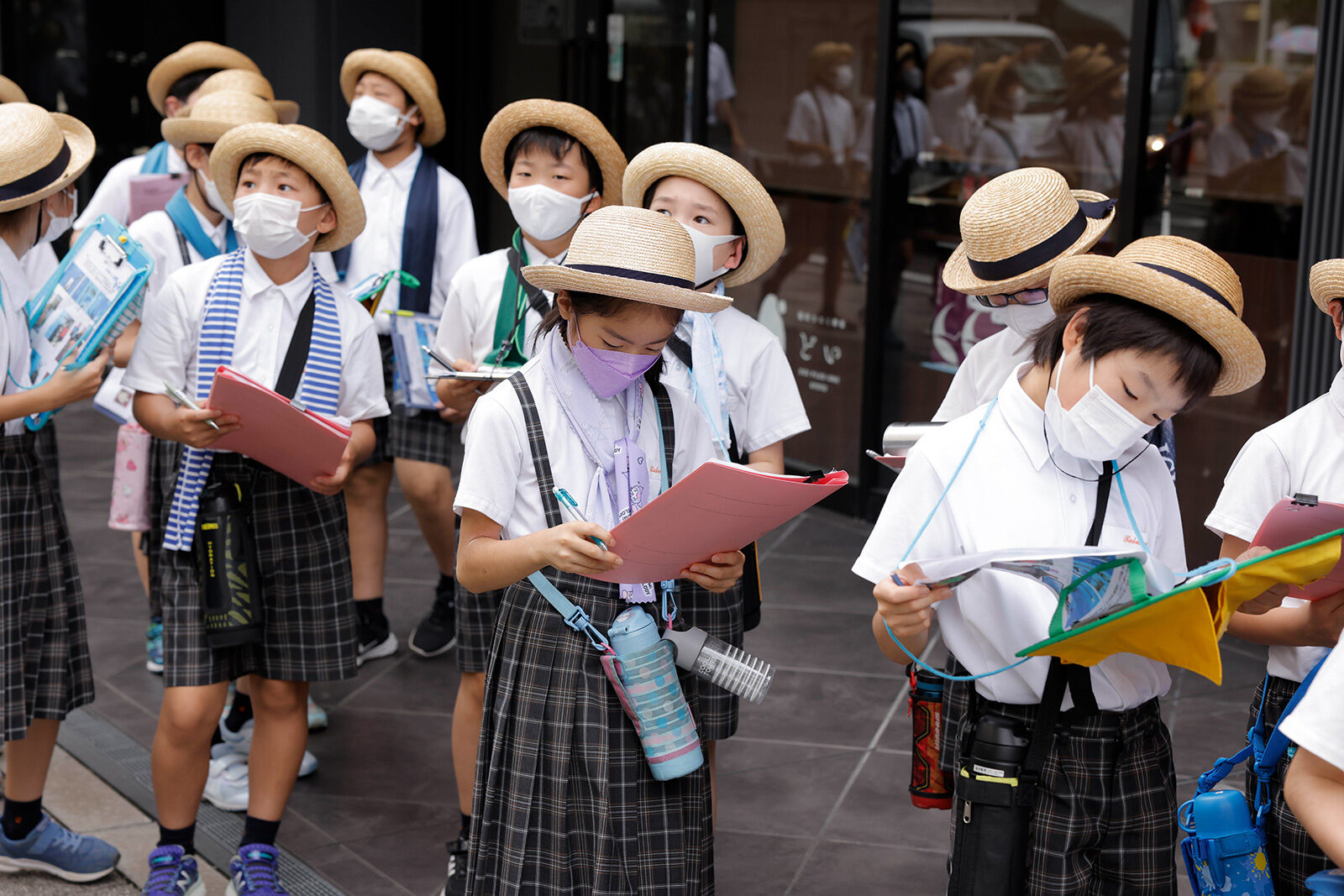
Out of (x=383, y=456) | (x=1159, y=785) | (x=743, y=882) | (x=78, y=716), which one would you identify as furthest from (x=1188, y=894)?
(x=78, y=716)

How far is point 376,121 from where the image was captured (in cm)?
522

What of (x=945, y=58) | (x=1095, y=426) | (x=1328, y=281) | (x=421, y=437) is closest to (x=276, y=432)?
(x=421, y=437)

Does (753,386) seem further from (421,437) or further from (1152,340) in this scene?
(421,437)

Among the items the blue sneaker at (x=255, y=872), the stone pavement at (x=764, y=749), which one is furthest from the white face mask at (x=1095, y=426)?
the blue sneaker at (x=255, y=872)

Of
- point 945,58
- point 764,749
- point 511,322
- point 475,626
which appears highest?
point 945,58

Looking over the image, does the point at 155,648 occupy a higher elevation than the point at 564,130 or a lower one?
lower

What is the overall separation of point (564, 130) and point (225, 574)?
4.71ft

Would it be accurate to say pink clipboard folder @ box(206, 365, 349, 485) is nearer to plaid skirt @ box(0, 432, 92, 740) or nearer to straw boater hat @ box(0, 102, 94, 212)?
plaid skirt @ box(0, 432, 92, 740)

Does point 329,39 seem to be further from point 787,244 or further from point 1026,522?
point 1026,522

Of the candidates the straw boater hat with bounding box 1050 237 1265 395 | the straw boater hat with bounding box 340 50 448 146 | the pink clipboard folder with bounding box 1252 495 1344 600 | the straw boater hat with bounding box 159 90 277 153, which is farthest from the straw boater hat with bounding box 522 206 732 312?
the straw boater hat with bounding box 340 50 448 146

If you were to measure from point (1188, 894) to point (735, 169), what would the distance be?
7.38ft

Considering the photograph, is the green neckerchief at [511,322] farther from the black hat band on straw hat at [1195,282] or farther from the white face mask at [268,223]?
the black hat band on straw hat at [1195,282]

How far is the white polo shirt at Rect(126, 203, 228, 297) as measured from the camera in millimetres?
4488

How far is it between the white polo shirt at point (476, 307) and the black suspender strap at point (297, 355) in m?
0.36
